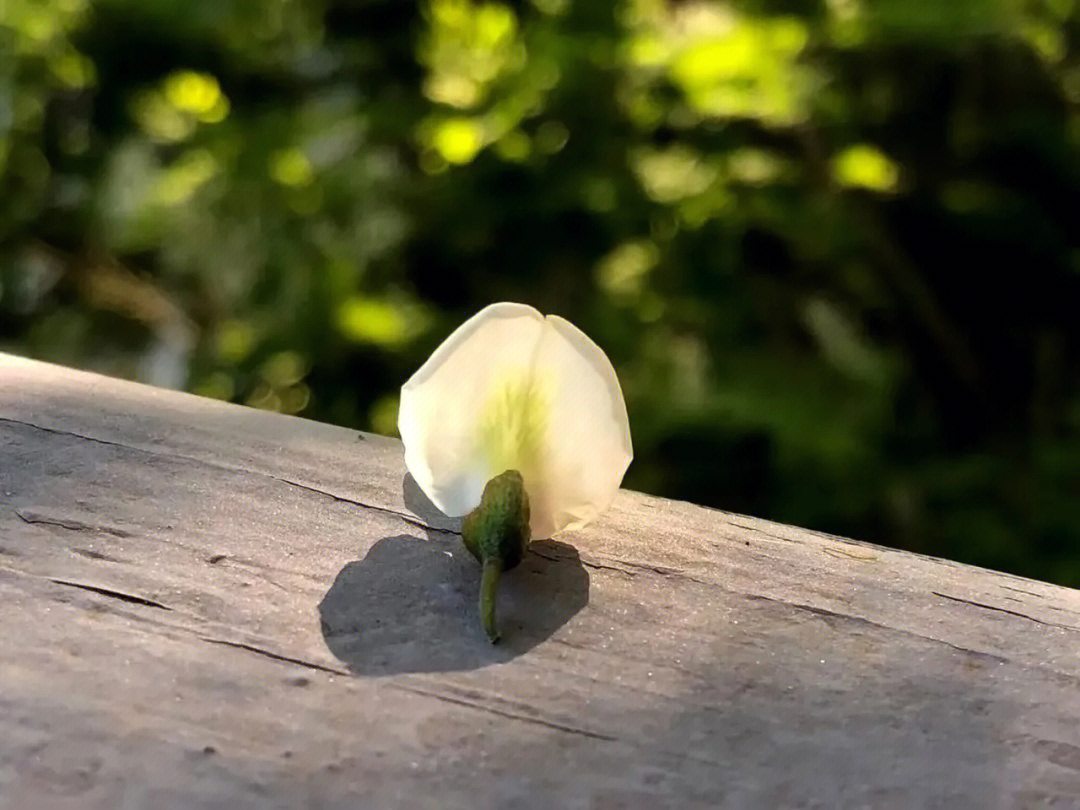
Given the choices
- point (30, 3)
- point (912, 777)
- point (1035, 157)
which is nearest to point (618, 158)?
point (1035, 157)

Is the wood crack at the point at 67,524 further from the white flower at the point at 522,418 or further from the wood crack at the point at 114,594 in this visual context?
the white flower at the point at 522,418

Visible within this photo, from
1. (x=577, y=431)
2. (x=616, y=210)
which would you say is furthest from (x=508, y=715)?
(x=616, y=210)

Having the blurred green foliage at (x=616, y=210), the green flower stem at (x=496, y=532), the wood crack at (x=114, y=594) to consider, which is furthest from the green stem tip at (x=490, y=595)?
the blurred green foliage at (x=616, y=210)

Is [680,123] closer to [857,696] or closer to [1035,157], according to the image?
[1035,157]

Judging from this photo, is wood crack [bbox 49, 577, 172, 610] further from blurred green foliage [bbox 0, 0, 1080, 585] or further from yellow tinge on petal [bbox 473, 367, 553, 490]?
blurred green foliage [bbox 0, 0, 1080, 585]

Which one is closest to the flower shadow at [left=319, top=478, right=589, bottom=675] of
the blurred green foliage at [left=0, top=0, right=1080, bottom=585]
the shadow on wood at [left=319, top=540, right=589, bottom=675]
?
the shadow on wood at [left=319, top=540, right=589, bottom=675]

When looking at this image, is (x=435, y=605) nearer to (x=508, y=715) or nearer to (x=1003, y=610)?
(x=508, y=715)
